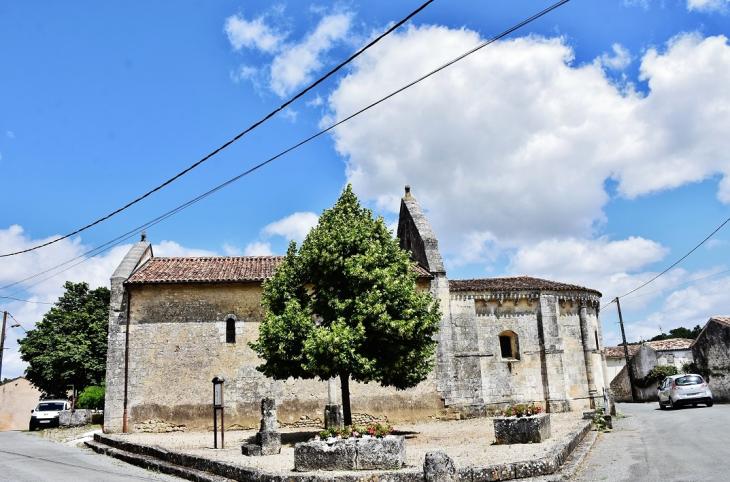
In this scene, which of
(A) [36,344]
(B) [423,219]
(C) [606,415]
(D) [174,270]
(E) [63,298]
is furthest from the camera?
(E) [63,298]

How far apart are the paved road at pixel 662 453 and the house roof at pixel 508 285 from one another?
748 cm

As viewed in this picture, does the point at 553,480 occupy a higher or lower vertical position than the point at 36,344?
lower

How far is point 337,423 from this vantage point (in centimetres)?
1878

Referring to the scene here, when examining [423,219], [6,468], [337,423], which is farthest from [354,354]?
[423,219]

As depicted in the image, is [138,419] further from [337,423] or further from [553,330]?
[553,330]

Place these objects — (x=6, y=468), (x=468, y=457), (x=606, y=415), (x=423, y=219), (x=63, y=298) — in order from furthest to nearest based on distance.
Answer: (x=63, y=298) < (x=423, y=219) < (x=606, y=415) < (x=6, y=468) < (x=468, y=457)

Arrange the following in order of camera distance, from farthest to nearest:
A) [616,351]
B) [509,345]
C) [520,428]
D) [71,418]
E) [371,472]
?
[616,351], [71,418], [509,345], [520,428], [371,472]

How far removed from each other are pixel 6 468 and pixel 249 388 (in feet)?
32.7

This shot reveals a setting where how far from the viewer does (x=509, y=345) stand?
2483 cm

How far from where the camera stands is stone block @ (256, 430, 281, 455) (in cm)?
1414

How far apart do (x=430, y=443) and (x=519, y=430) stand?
2.85m

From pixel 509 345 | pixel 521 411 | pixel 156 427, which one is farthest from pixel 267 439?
pixel 509 345

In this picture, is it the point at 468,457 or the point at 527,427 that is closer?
the point at 468,457

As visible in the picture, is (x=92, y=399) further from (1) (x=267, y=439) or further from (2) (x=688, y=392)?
(2) (x=688, y=392)
